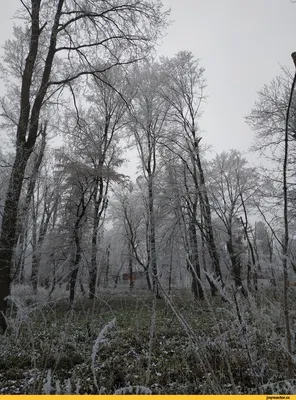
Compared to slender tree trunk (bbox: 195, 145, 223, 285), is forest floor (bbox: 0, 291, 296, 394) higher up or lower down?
lower down

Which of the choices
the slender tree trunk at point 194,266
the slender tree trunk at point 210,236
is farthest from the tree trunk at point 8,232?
the slender tree trunk at point 210,236

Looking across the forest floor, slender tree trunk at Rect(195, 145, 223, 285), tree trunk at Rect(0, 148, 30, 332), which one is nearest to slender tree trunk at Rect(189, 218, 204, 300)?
slender tree trunk at Rect(195, 145, 223, 285)

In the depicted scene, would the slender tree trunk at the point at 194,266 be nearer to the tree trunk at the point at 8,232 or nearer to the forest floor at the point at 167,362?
the forest floor at the point at 167,362

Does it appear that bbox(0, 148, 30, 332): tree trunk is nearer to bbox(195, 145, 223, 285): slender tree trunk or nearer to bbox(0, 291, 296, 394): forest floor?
bbox(0, 291, 296, 394): forest floor

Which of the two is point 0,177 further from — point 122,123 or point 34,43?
point 122,123

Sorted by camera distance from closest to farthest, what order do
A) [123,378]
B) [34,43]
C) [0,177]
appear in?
[123,378]
[34,43]
[0,177]

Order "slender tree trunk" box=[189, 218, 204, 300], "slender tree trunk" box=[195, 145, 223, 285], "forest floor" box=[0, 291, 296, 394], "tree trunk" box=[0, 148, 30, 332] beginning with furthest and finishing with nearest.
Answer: "tree trunk" box=[0, 148, 30, 332]
"slender tree trunk" box=[195, 145, 223, 285]
"forest floor" box=[0, 291, 296, 394]
"slender tree trunk" box=[189, 218, 204, 300]

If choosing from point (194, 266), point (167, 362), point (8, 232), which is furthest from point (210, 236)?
point (8, 232)

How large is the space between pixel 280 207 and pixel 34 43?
11806 mm

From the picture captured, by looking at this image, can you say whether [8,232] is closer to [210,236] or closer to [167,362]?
[167,362]

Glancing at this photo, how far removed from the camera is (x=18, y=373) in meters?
2.96

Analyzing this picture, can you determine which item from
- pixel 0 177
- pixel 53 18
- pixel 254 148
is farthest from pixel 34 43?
pixel 254 148
